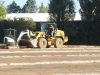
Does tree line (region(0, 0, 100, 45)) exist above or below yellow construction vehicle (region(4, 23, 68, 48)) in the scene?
above

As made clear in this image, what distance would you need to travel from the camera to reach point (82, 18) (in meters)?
45.5

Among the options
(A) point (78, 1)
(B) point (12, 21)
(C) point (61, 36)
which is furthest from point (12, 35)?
(A) point (78, 1)

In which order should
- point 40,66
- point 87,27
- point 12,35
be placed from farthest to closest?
point 87,27, point 12,35, point 40,66

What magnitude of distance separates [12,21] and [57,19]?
251 inches

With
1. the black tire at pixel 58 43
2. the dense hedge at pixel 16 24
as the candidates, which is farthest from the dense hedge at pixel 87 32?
the black tire at pixel 58 43

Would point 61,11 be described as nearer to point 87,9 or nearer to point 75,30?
point 75,30

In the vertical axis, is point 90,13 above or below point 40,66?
above

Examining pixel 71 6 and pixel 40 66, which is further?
pixel 71 6

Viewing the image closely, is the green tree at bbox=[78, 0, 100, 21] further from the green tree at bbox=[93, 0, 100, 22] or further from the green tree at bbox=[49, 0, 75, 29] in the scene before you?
the green tree at bbox=[49, 0, 75, 29]

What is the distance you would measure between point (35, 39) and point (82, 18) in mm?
15461

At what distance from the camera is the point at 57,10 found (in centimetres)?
4600

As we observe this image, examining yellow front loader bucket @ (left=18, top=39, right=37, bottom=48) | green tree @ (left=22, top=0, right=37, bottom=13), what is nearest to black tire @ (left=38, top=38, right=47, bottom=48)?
yellow front loader bucket @ (left=18, top=39, right=37, bottom=48)

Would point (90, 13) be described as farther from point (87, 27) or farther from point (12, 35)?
point (12, 35)

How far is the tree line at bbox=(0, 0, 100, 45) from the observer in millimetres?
44469
